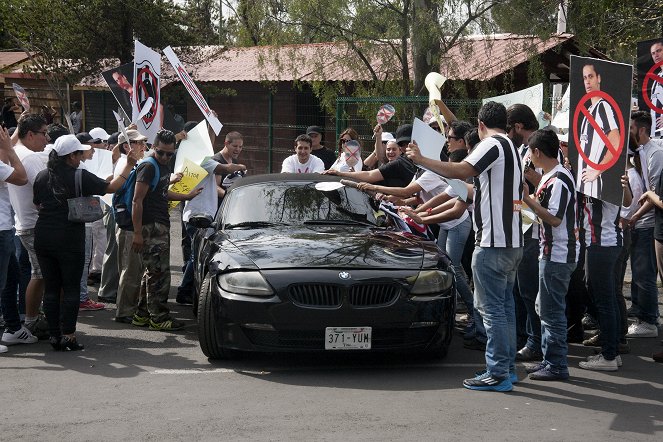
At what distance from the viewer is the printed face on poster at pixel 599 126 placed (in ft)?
23.3

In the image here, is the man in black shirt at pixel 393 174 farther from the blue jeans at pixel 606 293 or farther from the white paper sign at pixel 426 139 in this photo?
the blue jeans at pixel 606 293

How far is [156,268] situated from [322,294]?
99.1 inches

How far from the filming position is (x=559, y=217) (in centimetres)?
711

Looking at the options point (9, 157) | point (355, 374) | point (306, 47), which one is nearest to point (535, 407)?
point (355, 374)

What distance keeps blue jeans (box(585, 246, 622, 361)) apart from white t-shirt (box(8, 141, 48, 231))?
481 cm

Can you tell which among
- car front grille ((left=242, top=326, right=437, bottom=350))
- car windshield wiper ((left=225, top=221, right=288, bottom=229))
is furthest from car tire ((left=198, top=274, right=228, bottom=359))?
car windshield wiper ((left=225, top=221, right=288, bottom=229))

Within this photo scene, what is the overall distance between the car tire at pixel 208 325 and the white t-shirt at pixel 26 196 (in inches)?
80.3

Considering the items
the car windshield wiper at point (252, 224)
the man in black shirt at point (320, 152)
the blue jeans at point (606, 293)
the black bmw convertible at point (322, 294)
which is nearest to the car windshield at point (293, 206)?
the car windshield wiper at point (252, 224)

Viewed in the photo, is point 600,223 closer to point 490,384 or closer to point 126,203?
point 490,384

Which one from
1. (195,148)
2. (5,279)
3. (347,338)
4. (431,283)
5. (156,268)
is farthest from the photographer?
(195,148)

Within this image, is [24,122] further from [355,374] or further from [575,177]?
[575,177]

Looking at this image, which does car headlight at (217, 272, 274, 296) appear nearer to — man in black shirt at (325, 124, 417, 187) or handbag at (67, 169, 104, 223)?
handbag at (67, 169, 104, 223)

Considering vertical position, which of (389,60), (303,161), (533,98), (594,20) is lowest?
(303,161)

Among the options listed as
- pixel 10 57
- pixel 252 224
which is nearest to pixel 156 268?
pixel 252 224
